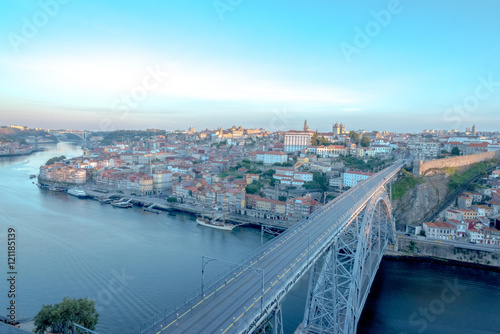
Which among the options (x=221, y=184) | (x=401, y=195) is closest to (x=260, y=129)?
(x=221, y=184)

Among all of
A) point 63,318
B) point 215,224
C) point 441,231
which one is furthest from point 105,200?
point 441,231

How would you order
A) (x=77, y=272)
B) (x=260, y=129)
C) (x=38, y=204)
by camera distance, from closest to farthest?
(x=77, y=272)
(x=38, y=204)
(x=260, y=129)

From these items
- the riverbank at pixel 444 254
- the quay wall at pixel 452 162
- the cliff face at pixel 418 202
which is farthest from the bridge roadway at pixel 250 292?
the quay wall at pixel 452 162

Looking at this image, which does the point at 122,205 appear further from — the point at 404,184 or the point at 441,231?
the point at 441,231

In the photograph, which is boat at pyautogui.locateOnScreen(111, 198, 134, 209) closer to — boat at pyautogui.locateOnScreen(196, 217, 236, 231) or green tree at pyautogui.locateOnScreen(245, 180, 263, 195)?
boat at pyautogui.locateOnScreen(196, 217, 236, 231)

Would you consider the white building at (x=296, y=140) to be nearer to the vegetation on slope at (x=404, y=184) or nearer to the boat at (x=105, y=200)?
the vegetation on slope at (x=404, y=184)

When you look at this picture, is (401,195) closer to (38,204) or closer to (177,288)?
(177,288)

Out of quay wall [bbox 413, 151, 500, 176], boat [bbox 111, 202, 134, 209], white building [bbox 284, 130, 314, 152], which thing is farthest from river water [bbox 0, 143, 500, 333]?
white building [bbox 284, 130, 314, 152]
